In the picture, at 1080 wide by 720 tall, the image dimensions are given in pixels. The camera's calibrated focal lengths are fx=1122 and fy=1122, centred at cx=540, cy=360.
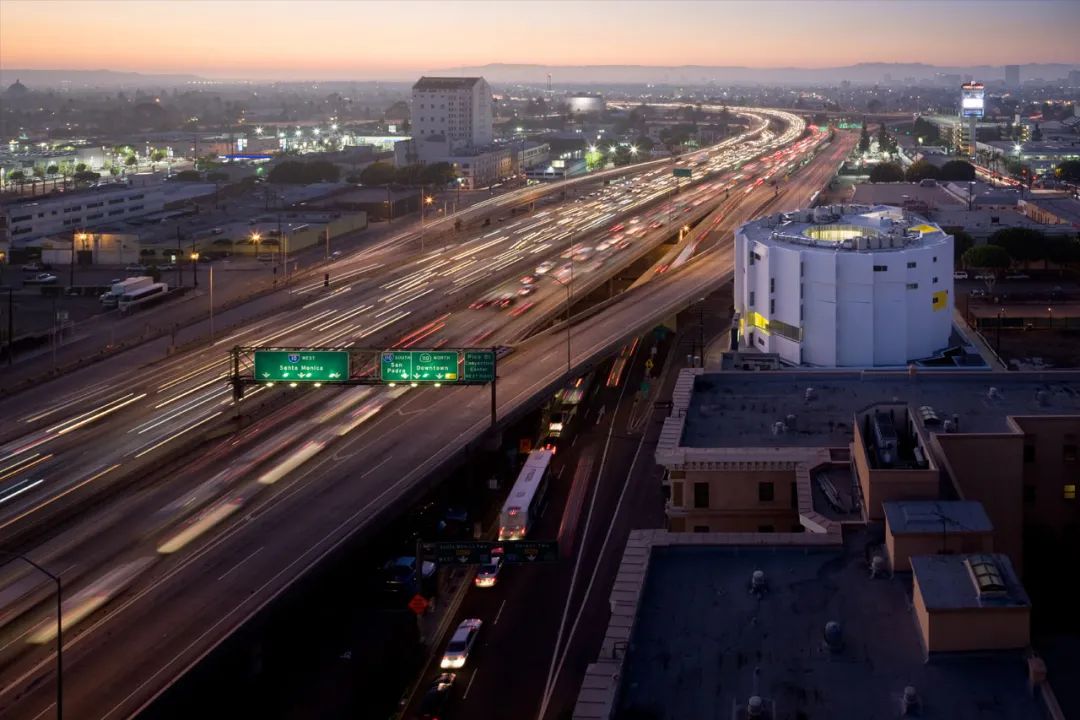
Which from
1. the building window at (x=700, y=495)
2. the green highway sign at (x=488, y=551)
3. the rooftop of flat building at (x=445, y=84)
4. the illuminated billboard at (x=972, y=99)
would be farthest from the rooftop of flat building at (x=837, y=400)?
the illuminated billboard at (x=972, y=99)

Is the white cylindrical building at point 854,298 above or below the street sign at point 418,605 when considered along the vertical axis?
above

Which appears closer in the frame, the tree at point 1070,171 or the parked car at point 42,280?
the parked car at point 42,280

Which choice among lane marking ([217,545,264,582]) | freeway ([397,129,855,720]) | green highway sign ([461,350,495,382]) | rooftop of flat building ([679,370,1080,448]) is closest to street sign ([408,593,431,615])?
freeway ([397,129,855,720])

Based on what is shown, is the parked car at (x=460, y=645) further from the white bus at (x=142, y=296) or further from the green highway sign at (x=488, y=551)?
the white bus at (x=142, y=296)

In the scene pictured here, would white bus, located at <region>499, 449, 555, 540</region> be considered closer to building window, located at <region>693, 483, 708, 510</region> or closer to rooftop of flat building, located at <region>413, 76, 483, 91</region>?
building window, located at <region>693, 483, 708, 510</region>

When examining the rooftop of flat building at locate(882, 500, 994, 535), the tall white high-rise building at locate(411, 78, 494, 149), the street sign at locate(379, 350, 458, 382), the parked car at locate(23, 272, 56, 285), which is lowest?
the rooftop of flat building at locate(882, 500, 994, 535)

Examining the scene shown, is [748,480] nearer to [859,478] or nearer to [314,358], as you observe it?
[859,478]
